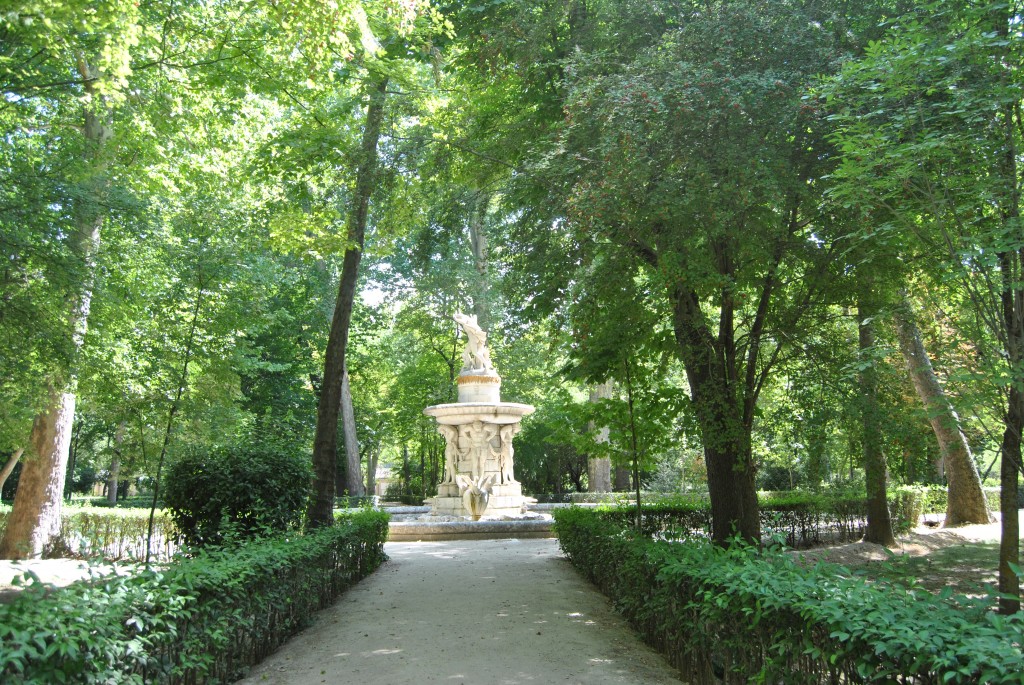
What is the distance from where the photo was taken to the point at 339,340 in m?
13.5

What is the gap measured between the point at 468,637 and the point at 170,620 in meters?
3.38

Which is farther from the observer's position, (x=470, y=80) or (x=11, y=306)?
(x=470, y=80)

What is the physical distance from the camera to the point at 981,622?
11.4ft

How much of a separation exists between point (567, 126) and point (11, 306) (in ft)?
22.4

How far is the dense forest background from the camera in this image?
233 inches

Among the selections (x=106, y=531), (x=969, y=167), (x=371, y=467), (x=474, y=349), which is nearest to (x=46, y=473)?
(x=106, y=531)

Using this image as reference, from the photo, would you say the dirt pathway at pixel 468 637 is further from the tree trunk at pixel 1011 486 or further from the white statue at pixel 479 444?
the white statue at pixel 479 444

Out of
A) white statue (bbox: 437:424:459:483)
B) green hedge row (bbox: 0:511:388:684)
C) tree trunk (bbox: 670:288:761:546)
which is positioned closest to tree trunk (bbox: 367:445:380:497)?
white statue (bbox: 437:424:459:483)

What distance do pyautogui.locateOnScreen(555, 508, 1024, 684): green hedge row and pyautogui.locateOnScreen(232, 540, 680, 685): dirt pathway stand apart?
561mm

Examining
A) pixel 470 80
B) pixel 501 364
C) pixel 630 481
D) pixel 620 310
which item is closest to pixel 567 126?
pixel 620 310

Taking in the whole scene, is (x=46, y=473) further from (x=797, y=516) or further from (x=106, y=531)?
(x=797, y=516)

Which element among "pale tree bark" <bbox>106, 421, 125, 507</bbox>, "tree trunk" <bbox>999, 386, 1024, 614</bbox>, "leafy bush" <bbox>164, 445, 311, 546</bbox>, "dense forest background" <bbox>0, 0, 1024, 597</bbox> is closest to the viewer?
"tree trunk" <bbox>999, 386, 1024, 614</bbox>

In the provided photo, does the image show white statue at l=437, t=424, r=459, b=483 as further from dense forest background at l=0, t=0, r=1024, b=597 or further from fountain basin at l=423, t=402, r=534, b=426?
dense forest background at l=0, t=0, r=1024, b=597

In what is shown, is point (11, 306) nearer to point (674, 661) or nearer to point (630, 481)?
point (674, 661)
